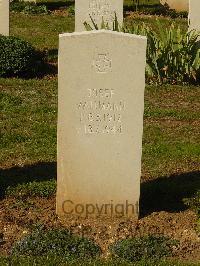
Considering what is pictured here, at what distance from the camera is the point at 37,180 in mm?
7523

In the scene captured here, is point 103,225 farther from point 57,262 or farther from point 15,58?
point 15,58

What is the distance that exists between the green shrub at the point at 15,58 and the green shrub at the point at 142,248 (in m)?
6.32

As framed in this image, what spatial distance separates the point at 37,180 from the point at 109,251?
159 cm

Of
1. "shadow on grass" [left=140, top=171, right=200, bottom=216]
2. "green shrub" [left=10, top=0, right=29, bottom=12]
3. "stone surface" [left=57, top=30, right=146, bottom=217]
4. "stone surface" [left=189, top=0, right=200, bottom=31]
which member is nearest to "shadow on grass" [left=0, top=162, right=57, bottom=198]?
"stone surface" [left=57, top=30, right=146, bottom=217]

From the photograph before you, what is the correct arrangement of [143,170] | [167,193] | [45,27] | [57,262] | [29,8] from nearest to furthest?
[57,262]
[167,193]
[143,170]
[45,27]
[29,8]

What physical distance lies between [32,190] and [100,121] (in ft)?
3.85

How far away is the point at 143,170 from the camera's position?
7.99 metres

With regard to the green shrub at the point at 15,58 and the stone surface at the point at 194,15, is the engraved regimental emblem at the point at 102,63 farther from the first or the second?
the stone surface at the point at 194,15

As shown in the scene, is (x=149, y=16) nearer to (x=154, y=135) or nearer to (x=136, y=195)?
(x=154, y=135)

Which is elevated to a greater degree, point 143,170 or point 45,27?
point 45,27

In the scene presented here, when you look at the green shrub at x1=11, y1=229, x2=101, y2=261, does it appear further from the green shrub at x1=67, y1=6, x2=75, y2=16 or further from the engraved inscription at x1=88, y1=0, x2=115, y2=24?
the green shrub at x1=67, y1=6, x2=75, y2=16

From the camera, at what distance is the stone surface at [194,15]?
→ 12.7 metres

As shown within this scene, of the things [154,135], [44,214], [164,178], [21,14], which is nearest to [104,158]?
[44,214]

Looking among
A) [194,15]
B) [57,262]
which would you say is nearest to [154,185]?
[57,262]
